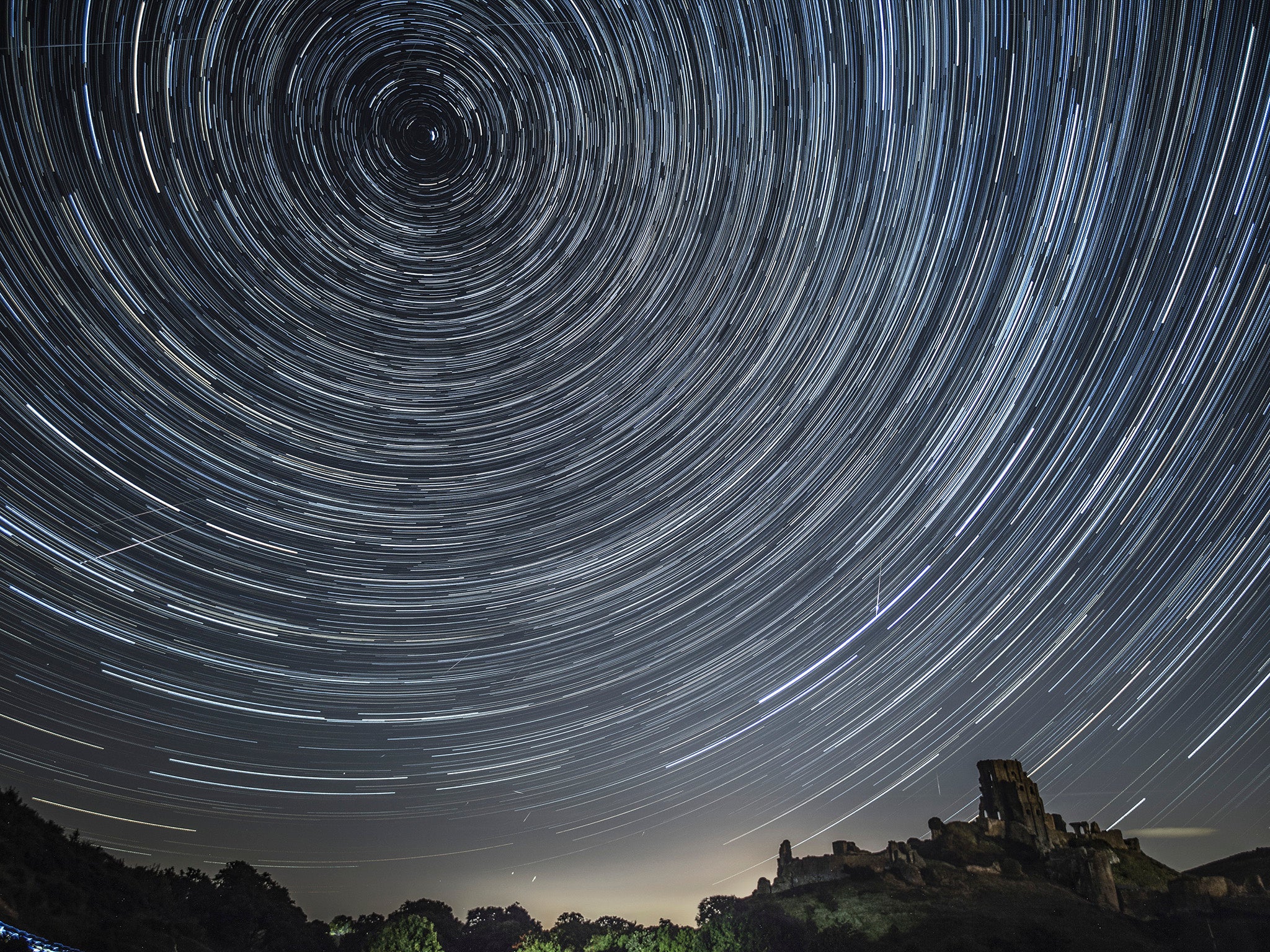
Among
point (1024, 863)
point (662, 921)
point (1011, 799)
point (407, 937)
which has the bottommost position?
point (407, 937)

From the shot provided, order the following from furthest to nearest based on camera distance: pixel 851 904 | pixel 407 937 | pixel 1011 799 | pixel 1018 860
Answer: pixel 1011 799, pixel 1018 860, pixel 407 937, pixel 851 904

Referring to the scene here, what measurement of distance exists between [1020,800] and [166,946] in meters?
A: 62.8

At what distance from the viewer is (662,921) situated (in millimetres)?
A: 59375

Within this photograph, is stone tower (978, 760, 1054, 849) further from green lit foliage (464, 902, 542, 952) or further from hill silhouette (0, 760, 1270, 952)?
green lit foliage (464, 902, 542, 952)

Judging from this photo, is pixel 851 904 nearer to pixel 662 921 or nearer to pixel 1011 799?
pixel 662 921

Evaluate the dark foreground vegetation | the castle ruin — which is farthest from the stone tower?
the dark foreground vegetation

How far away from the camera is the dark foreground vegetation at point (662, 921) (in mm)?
32375

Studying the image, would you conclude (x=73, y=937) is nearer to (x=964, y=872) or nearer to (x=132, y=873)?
(x=132, y=873)

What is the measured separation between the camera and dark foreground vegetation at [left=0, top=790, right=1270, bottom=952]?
106 feet

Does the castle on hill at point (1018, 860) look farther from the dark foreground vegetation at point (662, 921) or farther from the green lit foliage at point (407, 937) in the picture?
the green lit foliage at point (407, 937)

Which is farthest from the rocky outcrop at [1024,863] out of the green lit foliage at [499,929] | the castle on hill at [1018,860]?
the green lit foliage at [499,929]

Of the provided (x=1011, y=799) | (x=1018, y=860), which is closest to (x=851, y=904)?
(x=1018, y=860)

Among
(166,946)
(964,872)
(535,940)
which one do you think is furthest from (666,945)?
(166,946)

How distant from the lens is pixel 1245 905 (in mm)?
48875
